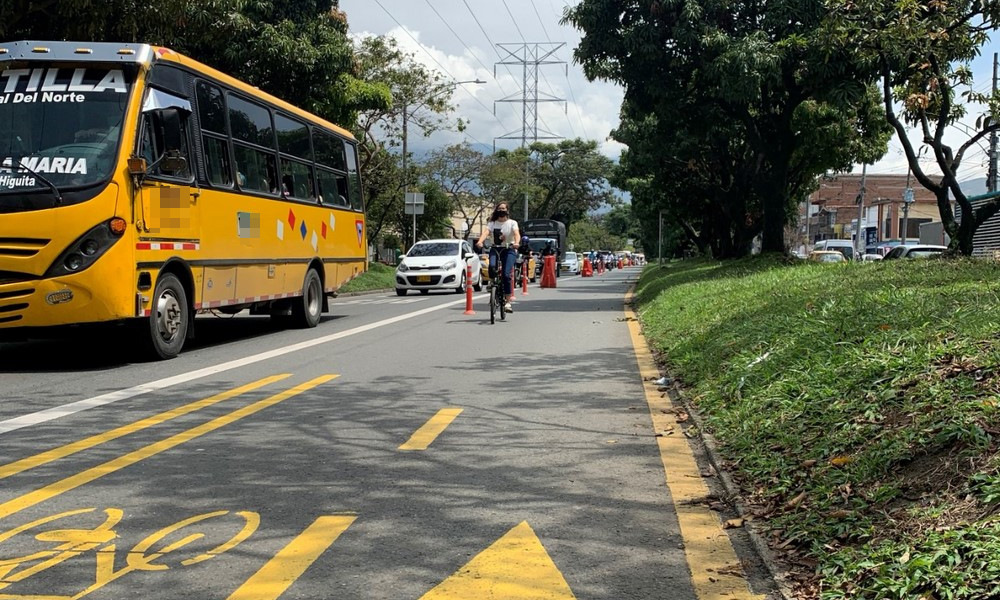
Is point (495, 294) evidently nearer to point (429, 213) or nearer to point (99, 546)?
point (99, 546)

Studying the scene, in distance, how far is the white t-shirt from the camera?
1531cm

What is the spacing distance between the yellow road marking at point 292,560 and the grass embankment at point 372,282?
2412 centimetres

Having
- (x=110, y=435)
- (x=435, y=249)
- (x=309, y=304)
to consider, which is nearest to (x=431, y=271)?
(x=435, y=249)

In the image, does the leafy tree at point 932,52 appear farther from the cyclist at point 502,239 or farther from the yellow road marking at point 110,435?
the yellow road marking at point 110,435

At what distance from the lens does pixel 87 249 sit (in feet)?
29.6

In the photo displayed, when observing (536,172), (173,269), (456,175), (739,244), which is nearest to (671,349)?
(173,269)

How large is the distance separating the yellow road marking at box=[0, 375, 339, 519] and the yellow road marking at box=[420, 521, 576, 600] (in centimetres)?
226

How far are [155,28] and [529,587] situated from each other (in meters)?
14.0

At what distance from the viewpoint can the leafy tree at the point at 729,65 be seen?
19328 mm

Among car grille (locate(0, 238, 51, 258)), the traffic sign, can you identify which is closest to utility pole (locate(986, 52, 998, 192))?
the traffic sign

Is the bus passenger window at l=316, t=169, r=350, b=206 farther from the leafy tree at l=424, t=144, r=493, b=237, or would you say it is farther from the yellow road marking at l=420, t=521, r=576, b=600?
the leafy tree at l=424, t=144, r=493, b=237

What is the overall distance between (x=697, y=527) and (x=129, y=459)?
3.32 m

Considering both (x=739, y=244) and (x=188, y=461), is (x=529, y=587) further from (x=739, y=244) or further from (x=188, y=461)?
(x=739, y=244)

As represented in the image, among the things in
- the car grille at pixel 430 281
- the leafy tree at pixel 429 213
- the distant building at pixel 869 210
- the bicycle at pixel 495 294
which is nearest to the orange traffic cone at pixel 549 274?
the car grille at pixel 430 281
